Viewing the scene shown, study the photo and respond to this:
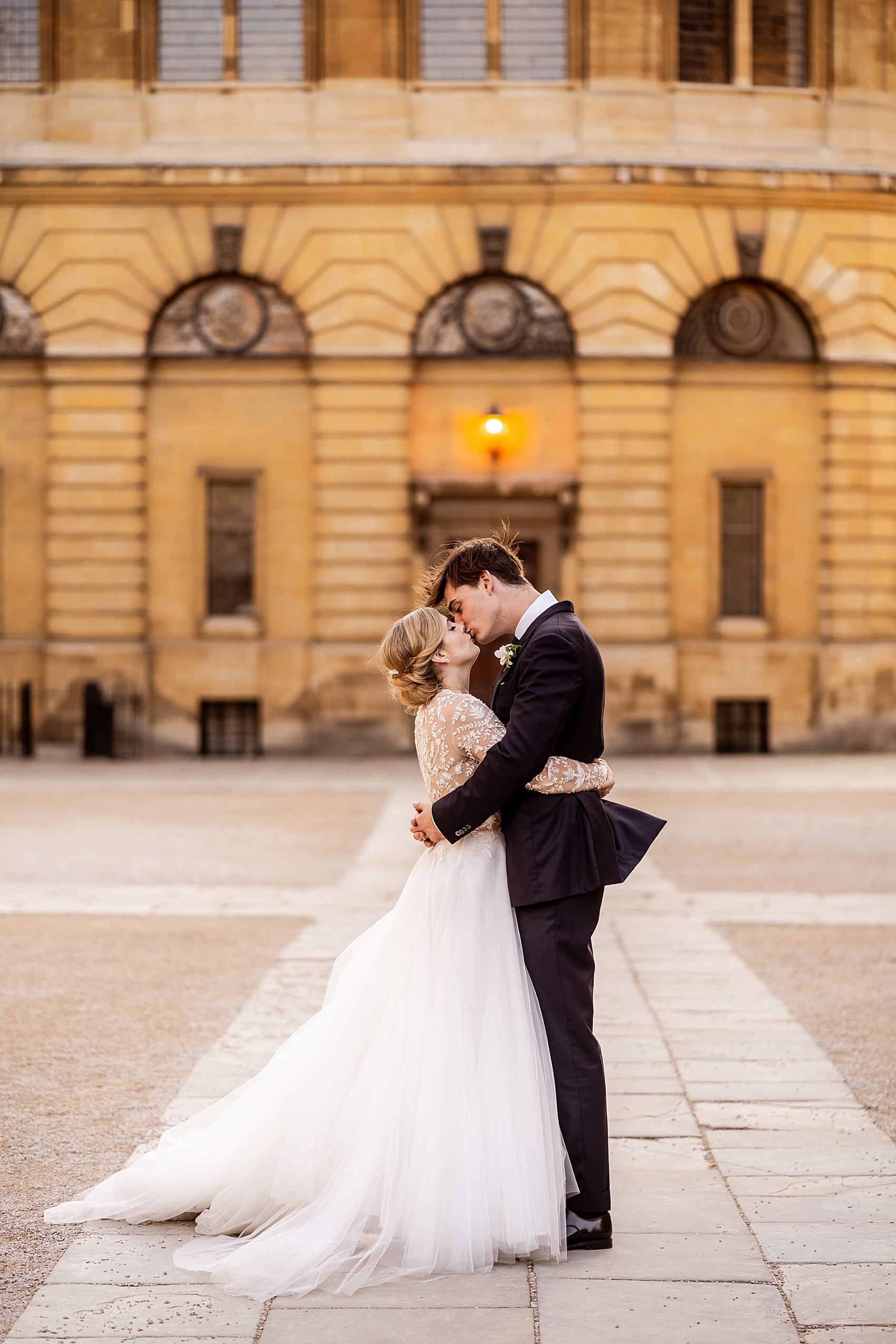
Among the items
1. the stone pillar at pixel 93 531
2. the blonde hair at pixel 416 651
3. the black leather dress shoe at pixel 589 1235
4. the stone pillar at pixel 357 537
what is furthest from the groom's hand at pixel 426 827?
the stone pillar at pixel 93 531

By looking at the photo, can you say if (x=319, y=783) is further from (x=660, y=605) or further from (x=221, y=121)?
(x=221, y=121)

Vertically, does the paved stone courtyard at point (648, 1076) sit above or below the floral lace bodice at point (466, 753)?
below

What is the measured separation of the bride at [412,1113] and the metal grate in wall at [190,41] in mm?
18772

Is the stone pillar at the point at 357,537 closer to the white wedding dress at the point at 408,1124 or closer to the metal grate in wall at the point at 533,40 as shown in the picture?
the metal grate in wall at the point at 533,40

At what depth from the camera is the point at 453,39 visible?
68.5 feet

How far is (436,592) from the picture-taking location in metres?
4.55

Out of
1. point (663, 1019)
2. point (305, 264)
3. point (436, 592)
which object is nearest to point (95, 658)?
point (305, 264)

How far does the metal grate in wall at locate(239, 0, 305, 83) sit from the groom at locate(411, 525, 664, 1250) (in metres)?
18.4

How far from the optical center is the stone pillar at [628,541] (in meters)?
20.8

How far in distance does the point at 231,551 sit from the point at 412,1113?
17.8 meters

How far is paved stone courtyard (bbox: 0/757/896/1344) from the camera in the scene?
12.1ft

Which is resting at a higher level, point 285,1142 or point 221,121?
point 221,121

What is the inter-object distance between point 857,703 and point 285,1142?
59.9ft

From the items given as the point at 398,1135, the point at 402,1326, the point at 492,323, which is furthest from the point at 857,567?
the point at 402,1326
